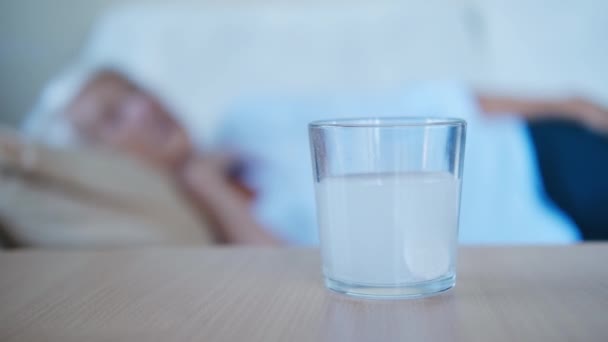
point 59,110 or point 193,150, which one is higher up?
point 59,110

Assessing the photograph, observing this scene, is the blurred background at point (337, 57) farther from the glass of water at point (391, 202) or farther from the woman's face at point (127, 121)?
the glass of water at point (391, 202)

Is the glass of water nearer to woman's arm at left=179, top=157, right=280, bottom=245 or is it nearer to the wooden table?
the wooden table

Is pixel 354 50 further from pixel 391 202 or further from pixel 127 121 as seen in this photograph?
pixel 391 202

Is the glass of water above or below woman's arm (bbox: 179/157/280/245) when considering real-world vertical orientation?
above

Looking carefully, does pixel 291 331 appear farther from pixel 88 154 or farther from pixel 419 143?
pixel 88 154

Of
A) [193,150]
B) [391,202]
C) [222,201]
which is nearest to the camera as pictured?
[391,202]

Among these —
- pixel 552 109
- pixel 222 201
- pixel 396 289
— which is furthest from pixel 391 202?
pixel 552 109

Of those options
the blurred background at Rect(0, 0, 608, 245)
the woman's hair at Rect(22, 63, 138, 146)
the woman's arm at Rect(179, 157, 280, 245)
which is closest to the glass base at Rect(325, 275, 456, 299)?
the woman's arm at Rect(179, 157, 280, 245)
